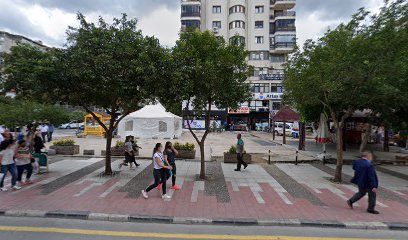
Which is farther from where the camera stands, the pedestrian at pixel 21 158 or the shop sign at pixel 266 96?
the shop sign at pixel 266 96

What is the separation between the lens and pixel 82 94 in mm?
10375

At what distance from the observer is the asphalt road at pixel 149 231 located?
5477 mm

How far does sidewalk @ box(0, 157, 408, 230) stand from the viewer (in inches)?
255

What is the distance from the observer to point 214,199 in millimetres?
7953

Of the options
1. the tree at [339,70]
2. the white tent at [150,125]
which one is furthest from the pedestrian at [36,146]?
the white tent at [150,125]

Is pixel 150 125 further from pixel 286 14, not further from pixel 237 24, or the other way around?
pixel 286 14

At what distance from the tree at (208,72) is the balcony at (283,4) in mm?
43730

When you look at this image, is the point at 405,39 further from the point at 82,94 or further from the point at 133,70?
the point at 82,94

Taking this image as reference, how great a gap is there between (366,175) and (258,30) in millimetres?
45546

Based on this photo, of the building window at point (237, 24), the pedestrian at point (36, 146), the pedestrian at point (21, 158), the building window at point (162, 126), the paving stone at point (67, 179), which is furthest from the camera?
the building window at point (237, 24)

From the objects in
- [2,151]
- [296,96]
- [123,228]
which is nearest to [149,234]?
[123,228]

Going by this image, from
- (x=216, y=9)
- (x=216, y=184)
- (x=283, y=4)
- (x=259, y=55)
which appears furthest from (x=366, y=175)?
(x=283, y=4)

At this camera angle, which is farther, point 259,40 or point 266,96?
point 259,40

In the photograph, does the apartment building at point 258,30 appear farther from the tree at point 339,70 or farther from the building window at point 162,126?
the tree at point 339,70
